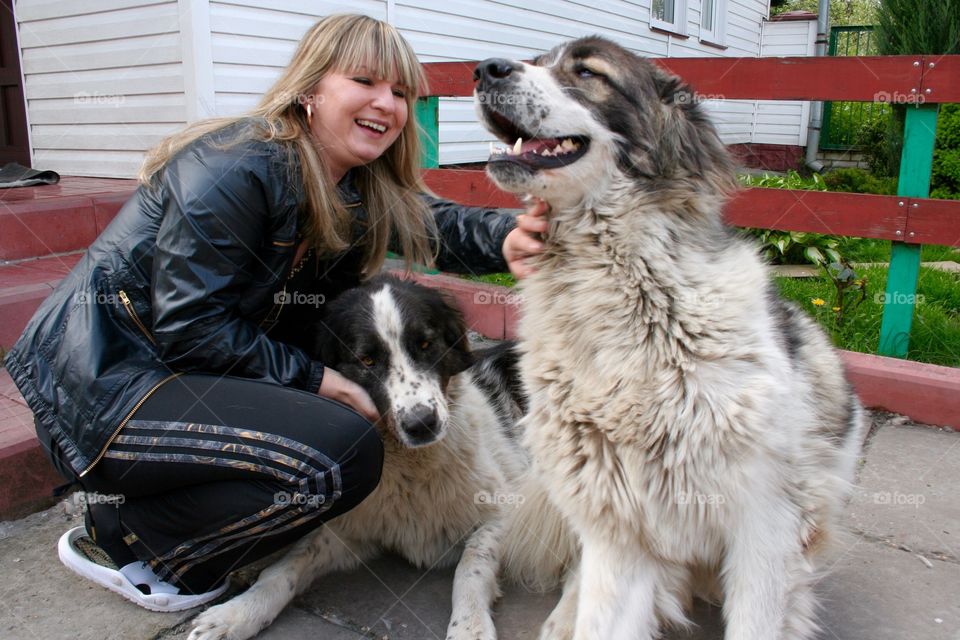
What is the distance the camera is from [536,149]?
6.52 feet

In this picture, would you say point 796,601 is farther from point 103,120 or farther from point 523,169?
point 103,120

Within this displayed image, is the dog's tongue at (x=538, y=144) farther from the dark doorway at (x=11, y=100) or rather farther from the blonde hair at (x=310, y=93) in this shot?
the dark doorway at (x=11, y=100)

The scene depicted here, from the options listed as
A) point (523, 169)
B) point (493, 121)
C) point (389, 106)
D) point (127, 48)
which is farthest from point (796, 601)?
point (127, 48)

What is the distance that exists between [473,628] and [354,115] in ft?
5.60

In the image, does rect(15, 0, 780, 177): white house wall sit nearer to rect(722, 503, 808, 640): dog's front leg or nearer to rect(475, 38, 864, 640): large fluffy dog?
rect(475, 38, 864, 640): large fluffy dog

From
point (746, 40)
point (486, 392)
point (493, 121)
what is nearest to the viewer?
point (493, 121)

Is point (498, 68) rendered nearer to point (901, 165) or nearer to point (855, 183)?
point (901, 165)

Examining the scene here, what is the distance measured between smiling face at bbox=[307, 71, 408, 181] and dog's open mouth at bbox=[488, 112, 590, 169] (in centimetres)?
65

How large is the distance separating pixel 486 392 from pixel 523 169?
1510mm

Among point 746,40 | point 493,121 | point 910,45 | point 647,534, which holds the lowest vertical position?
point 647,534

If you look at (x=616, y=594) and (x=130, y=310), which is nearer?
(x=616, y=594)

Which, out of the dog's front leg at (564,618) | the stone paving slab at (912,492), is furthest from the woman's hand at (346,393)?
the stone paving slab at (912,492)

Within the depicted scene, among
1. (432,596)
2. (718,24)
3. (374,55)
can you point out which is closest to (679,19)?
(718,24)

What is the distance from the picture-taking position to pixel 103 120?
6402 mm
